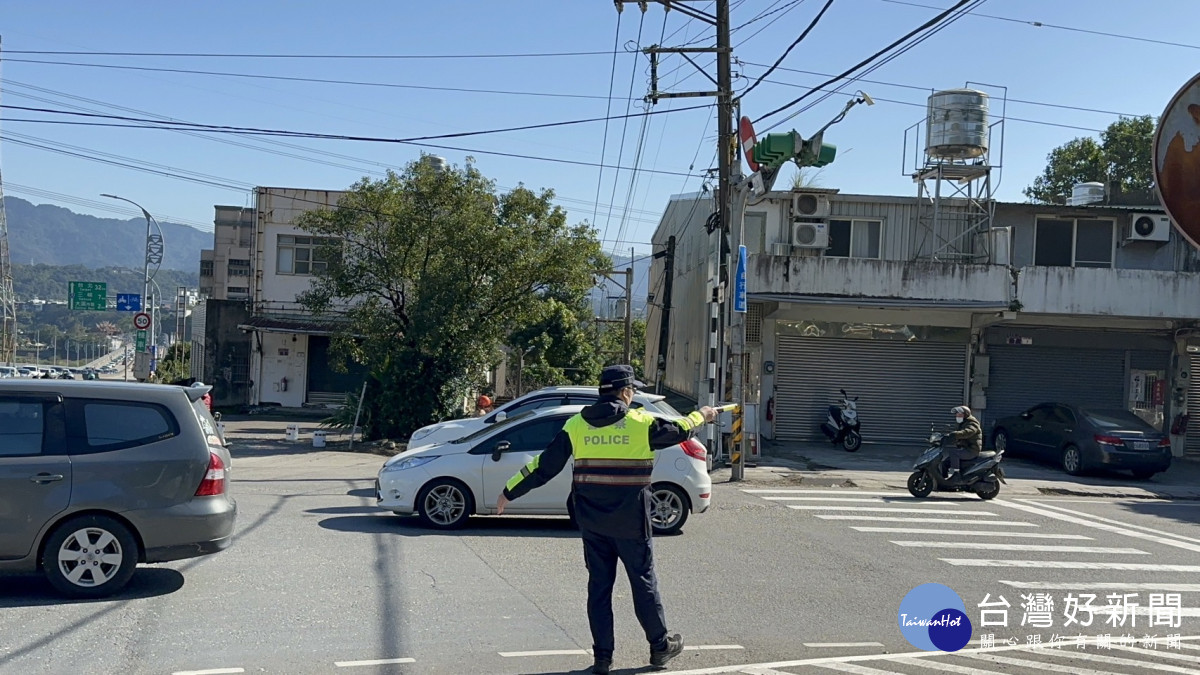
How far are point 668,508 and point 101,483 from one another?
616cm

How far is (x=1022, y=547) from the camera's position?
1172cm

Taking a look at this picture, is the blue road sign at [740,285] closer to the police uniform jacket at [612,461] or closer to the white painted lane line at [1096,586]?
the white painted lane line at [1096,586]

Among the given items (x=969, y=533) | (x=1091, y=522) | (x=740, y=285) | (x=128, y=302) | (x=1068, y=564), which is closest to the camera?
(x=1068, y=564)

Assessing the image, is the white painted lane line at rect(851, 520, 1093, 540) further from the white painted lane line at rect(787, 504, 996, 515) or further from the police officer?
the police officer

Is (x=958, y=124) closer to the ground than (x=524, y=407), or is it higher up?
higher up

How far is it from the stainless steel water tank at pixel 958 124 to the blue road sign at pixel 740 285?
8.01 m

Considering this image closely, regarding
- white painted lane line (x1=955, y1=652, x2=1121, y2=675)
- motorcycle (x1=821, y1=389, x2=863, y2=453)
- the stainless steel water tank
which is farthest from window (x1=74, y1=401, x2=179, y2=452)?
the stainless steel water tank

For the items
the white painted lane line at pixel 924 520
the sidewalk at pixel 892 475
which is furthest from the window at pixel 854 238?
the white painted lane line at pixel 924 520

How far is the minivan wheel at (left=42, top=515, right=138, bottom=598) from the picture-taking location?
7801mm

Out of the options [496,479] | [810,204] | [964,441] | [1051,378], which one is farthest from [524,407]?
[1051,378]

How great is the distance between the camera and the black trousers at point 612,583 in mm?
6145

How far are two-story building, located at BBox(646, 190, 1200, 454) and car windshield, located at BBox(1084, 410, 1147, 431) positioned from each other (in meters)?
3.06

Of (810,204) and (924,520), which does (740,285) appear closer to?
(924,520)

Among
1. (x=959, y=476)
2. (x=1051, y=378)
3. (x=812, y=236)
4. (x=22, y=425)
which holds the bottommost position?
(x=959, y=476)
